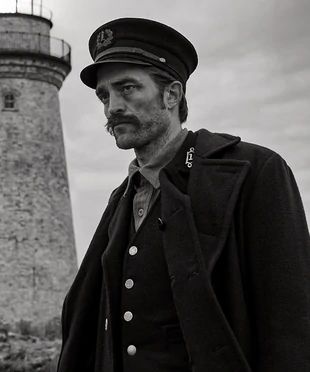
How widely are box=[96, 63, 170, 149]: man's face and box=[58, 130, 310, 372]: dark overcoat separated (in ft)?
0.60

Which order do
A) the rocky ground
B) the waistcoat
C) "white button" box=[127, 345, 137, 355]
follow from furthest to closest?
the rocky ground < "white button" box=[127, 345, 137, 355] < the waistcoat

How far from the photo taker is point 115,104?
4293 millimetres

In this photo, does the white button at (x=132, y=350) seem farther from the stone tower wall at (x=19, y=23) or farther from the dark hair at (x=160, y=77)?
the stone tower wall at (x=19, y=23)

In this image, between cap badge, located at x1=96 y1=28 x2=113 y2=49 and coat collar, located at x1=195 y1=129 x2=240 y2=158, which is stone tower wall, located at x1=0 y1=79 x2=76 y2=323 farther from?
coat collar, located at x1=195 y1=129 x2=240 y2=158

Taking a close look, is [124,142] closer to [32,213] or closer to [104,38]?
[104,38]

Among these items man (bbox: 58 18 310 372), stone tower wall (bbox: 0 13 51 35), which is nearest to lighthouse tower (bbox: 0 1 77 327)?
stone tower wall (bbox: 0 13 51 35)

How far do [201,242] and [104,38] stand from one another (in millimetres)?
1023

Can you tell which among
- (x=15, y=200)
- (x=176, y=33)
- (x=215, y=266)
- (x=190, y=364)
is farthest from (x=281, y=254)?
(x=15, y=200)

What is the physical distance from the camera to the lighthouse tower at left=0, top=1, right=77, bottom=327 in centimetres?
3234

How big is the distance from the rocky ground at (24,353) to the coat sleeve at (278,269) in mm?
28391

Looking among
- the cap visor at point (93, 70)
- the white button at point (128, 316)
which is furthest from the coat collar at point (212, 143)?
the white button at point (128, 316)

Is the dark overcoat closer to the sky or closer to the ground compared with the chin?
closer to the ground

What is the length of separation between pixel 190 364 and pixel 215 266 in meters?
0.37

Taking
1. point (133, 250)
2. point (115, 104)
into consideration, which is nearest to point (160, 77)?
point (115, 104)
